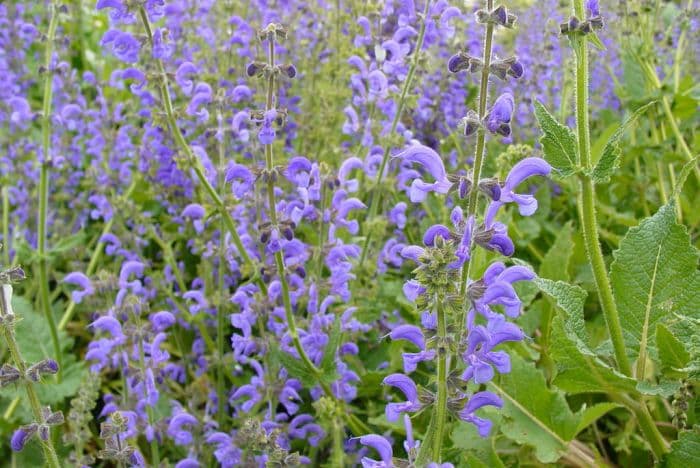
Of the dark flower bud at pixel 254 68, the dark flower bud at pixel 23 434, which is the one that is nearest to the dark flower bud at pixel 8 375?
the dark flower bud at pixel 23 434

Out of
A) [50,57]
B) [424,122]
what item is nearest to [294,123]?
[424,122]

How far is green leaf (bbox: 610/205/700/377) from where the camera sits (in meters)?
2.03

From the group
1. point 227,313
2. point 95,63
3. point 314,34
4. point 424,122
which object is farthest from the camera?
point 95,63

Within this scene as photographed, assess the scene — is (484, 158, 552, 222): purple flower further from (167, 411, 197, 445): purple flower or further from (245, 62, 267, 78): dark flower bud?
(167, 411, 197, 445): purple flower

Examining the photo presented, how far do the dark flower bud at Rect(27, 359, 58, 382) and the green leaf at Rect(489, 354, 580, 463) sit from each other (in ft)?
4.26

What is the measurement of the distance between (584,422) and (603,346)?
0.86ft

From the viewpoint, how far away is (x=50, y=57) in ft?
11.1

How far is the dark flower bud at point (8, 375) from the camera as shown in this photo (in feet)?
6.08

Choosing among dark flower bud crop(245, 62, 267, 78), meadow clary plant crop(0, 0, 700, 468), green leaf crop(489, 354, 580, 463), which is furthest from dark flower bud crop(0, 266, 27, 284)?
green leaf crop(489, 354, 580, 463)

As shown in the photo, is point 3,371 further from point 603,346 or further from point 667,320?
point 667,320

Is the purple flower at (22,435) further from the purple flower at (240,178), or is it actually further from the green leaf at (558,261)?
the green leaf at (558,261)

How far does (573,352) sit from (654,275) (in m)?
0.33

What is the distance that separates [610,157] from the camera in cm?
190

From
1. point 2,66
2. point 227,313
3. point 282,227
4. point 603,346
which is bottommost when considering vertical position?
point 227,313
